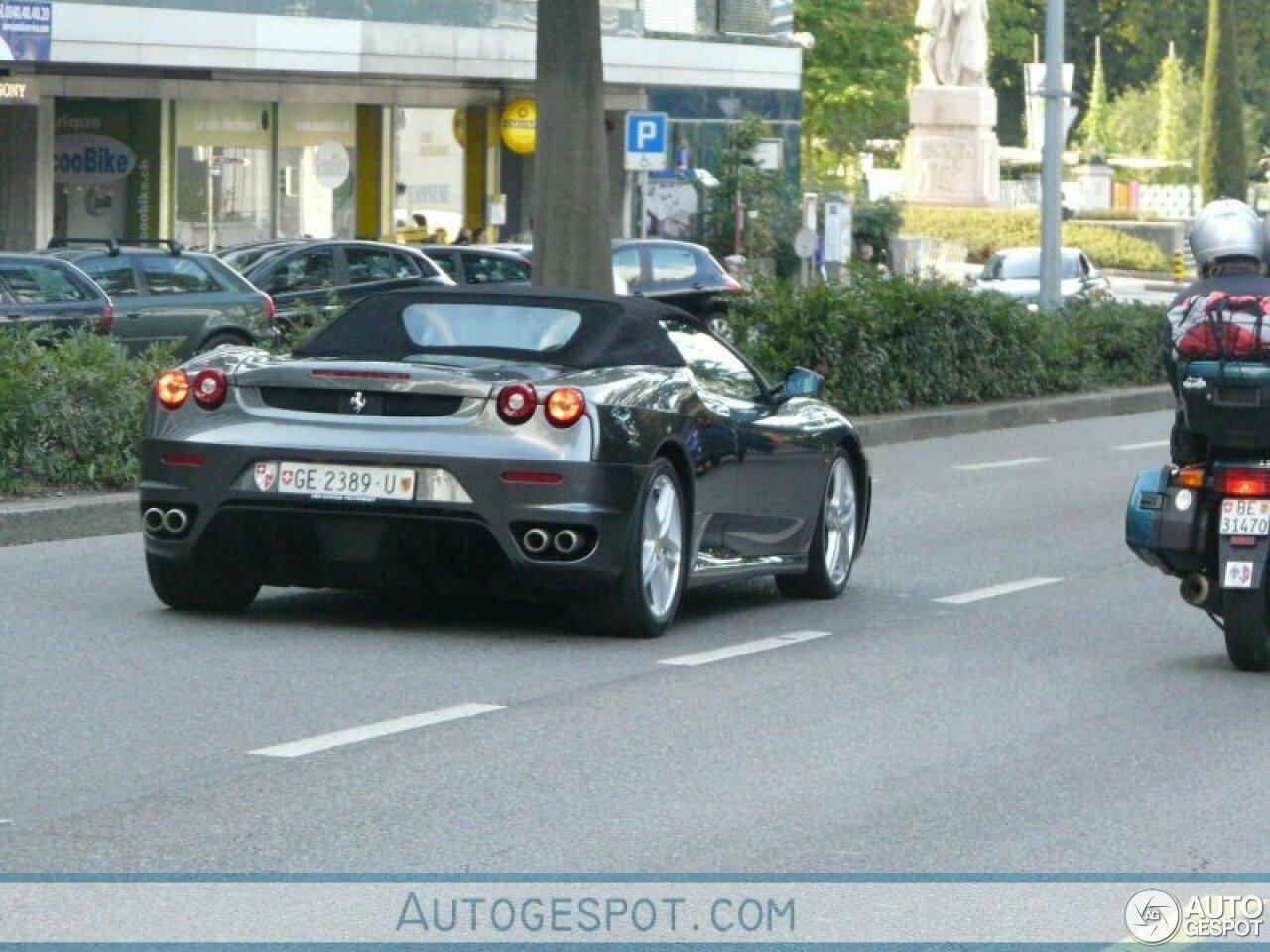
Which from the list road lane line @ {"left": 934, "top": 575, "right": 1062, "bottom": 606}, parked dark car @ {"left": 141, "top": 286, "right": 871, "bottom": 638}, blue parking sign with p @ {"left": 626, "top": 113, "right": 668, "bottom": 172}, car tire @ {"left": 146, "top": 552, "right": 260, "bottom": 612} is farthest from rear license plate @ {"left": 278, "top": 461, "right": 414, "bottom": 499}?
blue parking sign with p @ {"left": 626, "top": 113, "right": 668, "bottom": 172}

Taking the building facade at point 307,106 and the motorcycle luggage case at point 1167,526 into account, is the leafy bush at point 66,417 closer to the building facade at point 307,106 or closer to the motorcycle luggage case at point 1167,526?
the motorcycle luggage case at point 1167,526

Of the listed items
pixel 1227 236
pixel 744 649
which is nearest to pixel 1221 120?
pixel 1227 236

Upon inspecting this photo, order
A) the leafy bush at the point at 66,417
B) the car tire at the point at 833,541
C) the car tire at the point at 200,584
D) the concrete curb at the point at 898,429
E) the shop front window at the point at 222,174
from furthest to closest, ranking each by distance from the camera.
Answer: the shop front window at the point at 222,174 → the leafy bush at the point at 66,417 → the concrete curb at the point at 898,429 → the car tire at the point at 833,541 → the car tire at the point at 200,584

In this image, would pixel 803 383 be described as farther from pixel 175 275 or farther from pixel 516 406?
pixel 175 275

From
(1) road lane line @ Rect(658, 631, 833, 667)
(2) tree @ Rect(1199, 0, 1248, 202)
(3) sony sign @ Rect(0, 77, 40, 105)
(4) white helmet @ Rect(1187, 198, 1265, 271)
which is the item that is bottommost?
(1) road lane line @ Rect(658, 631, 833, 667)

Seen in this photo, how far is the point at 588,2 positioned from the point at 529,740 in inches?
482

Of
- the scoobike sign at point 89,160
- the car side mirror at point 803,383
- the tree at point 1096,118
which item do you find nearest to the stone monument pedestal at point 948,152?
the tree at point 1096,118

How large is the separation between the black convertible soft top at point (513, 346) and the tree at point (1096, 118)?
90.5 metres

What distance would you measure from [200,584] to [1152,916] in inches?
214

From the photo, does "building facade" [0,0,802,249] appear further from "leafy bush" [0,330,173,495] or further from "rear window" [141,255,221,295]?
"leafy bush" [0,330,173,495]

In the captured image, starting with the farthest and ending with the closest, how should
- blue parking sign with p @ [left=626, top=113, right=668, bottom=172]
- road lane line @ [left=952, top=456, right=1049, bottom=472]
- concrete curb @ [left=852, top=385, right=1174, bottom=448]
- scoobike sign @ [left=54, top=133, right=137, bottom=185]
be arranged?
1. scoobike sign @ [left=54, top=133, right=137, bottom=185]
2. blue parking sign with p @ [left=626, top=113, right=668, bottom=172]
3. concrete curb @ [left=852, top=385, right=1174, bottom=448]
4. road lane line @ [left=952, top=456, right=1049, bottom=472]

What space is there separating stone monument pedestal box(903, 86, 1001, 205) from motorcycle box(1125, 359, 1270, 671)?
60.1m

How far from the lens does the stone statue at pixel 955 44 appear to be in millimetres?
69375

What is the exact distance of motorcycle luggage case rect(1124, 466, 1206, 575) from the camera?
9898mm
